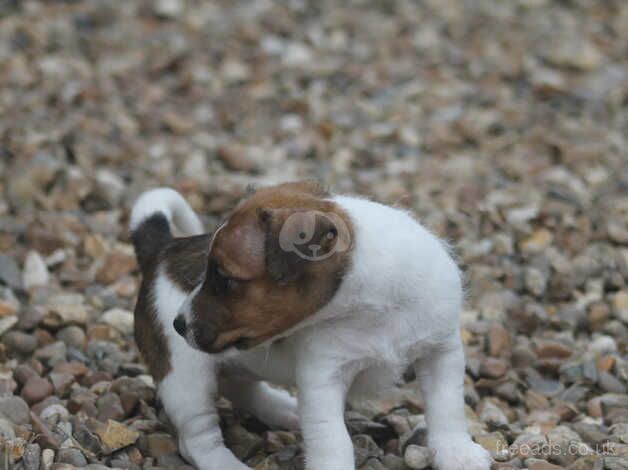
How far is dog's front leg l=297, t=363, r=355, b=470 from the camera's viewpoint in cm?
472

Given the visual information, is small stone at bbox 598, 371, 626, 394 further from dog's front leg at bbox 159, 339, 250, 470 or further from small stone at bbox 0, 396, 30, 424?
small stone at bbox 0, 396, 30, 424

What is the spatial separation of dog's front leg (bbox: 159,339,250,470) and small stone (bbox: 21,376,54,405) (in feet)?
2.90

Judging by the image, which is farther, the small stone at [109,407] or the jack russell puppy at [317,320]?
the small stone at [109,407]

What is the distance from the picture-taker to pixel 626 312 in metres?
7.19

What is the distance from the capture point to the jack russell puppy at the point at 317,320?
462 centimetres

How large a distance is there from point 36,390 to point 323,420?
1879 mm

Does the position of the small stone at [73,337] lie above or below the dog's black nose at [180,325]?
below

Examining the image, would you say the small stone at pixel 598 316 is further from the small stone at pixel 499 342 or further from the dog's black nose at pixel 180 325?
the dog's black nose at pixel 180 325

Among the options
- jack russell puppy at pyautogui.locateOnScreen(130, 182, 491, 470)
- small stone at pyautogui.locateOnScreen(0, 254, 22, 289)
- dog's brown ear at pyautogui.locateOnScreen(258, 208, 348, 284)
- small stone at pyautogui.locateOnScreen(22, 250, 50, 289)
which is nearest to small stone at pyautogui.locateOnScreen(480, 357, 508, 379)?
jack russell puppy at pyautogui.locateOnScreen(130, 182, 491, 470)

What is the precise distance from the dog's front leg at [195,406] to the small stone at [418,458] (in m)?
0.80

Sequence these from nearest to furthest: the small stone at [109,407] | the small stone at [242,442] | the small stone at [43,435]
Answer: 1. the small stone at [43,435]
2. the small stone at [242,442]
3. the small stone at [109,407]

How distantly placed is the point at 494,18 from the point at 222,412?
840cm

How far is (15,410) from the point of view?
5469 millimetres

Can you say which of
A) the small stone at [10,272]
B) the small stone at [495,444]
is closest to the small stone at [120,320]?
the small stone at [10,272]
